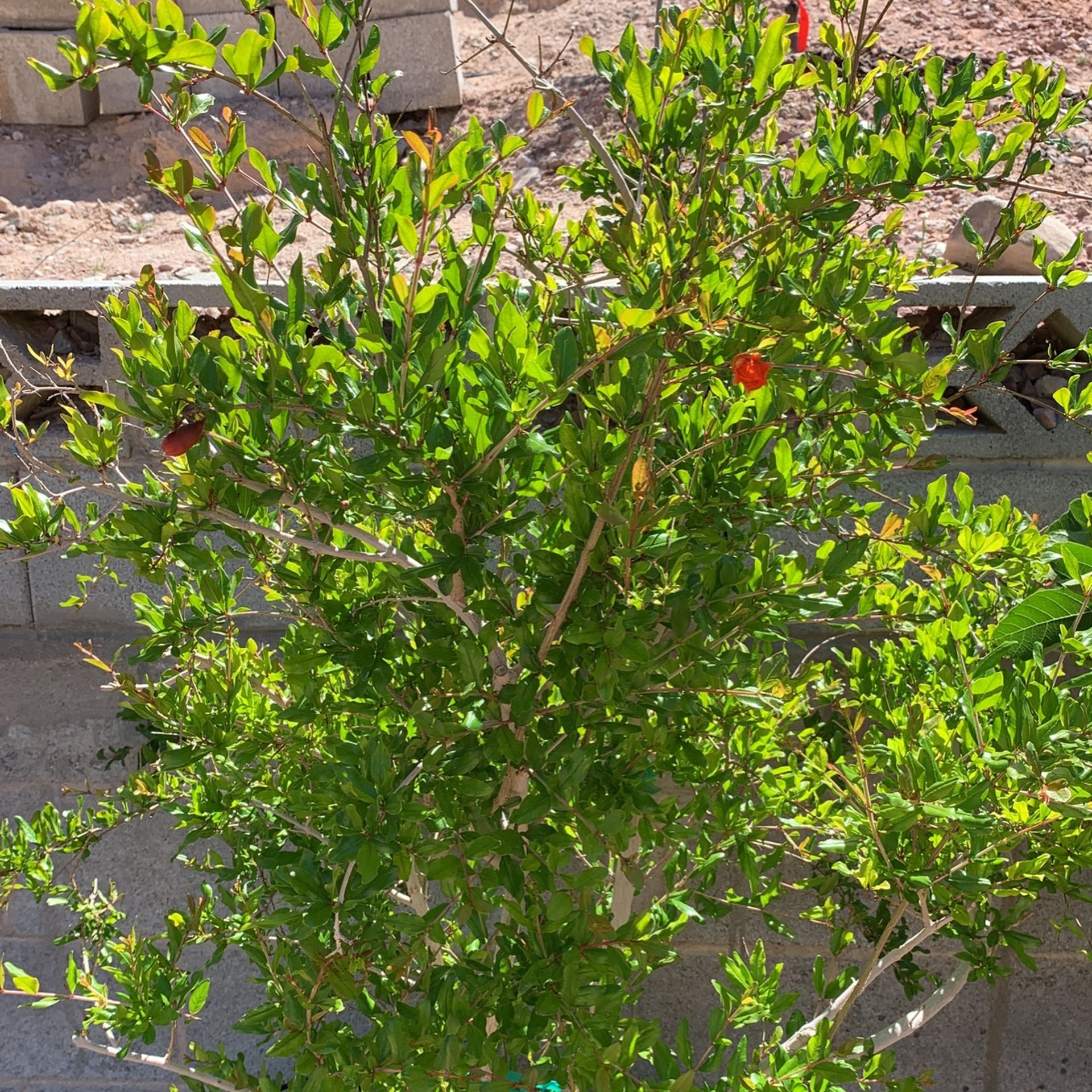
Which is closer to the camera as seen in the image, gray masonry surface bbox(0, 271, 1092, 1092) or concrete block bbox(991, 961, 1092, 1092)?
gray masonry surface bbox(0, 271, 1092, 1092)

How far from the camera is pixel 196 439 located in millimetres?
1061

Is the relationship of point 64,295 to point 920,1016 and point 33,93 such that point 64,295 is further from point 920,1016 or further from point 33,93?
point 33,93

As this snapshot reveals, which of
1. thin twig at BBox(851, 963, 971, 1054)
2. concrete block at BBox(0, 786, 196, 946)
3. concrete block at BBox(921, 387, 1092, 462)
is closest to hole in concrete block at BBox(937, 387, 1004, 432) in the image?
concrete block at BBox(921, 387, 1092, 462)

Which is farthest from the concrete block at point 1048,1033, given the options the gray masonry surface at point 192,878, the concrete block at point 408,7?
the concrete block at point 408,7

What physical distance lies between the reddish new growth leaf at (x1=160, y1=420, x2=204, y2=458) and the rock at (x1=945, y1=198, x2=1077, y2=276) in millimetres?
2147

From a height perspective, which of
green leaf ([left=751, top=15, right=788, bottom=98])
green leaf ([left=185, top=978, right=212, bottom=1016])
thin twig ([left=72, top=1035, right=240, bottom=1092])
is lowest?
thin twig ([left=72, top=1035, right=240, bottom=1092])

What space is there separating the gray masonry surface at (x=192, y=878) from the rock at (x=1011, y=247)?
301mm

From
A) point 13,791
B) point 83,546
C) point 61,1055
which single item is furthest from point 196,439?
point 61,1055

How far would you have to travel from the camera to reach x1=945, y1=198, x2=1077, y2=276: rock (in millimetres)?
2625

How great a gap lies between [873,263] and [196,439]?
101 centimetres

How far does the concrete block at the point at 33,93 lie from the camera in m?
5.19

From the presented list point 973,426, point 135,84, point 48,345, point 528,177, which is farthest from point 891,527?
point 135,84

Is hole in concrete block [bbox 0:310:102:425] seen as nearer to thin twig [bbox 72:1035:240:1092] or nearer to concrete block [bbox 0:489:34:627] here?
concrete block [bbox 0:489:34:627]

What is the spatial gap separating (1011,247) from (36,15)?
16.2 feet
